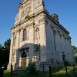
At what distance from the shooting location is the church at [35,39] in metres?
13.5

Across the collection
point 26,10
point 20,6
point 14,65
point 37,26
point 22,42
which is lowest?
point 14,65

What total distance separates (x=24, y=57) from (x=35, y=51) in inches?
126

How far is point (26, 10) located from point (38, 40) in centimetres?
944

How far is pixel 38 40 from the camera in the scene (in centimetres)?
1468

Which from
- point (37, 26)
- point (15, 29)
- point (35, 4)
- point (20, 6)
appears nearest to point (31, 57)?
point (37, 26)

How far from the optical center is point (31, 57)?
1438 centimetres

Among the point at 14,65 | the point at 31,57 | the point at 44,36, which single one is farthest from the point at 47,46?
the point at 14,65

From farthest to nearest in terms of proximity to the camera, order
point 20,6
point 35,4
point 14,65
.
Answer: point 20,6
point 35,4
point 14,65

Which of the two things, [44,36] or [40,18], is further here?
[40,18]

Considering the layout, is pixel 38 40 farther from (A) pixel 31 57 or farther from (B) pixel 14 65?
(B) pixel 14 65

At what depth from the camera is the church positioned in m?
13.5

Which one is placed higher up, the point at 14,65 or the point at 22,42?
the point at 22,42

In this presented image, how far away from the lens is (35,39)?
15258mm

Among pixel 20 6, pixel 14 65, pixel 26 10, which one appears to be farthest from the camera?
pixel 20 6
